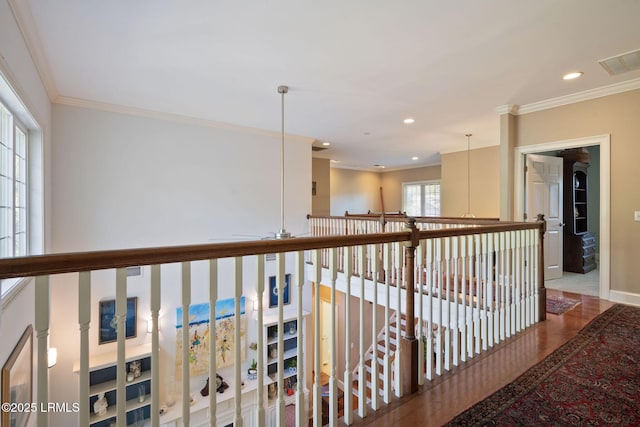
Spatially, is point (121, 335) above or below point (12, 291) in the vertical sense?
above

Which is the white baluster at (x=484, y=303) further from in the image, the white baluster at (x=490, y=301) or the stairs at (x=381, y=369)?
the stairs at (x=381, y=369)

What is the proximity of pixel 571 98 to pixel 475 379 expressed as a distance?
382 cm

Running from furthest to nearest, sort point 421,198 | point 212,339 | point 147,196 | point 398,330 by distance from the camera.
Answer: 1. point 421,198
2. point 147,196
3. point 398,330
4. point 212,339

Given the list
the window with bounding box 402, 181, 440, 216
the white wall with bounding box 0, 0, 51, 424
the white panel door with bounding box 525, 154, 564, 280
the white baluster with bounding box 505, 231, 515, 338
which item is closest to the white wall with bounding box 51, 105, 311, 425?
the white wall with bounding box 0, 0, 51, 424

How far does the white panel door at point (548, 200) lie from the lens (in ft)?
14.4

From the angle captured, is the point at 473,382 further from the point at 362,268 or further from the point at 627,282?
the point at 627,282

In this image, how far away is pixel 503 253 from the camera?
2566mm

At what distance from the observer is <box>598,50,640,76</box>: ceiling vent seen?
9.41ft

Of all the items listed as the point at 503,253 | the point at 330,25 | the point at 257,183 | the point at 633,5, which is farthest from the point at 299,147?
the point at 633,5

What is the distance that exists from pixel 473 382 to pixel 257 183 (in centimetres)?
443

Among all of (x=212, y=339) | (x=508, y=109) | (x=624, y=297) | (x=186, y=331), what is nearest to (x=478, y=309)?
(x=212, y=339)

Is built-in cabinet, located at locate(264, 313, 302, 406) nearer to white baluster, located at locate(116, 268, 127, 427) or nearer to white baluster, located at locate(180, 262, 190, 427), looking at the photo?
white baluster, located at locate(180, 262, 190, 427)

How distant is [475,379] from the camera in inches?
77.0

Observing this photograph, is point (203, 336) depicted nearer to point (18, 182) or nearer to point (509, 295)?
point (18, 182)
